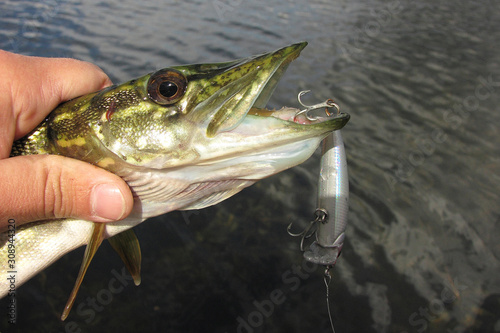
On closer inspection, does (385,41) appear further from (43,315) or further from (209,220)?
(43,315)

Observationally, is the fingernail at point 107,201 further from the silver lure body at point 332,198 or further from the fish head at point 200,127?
the silver lure body at point 332,198

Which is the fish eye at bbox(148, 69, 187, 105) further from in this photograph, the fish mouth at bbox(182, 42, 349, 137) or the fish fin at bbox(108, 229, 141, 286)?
the fish fin at bbox(108, 229, 141, 286)

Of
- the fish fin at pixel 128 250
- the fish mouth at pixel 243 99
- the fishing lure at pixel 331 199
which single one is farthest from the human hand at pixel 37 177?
the fishing lure at pixel 331 199

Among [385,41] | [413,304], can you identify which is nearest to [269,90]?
[413,304]

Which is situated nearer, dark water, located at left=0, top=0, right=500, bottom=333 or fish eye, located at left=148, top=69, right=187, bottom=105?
fish eye, located at left=148, top=69, right=187, bottom=105

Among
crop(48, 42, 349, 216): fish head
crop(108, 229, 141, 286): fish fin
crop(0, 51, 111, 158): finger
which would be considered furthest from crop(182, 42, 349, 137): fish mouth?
crop(108, 229, 141, 286): fish fin

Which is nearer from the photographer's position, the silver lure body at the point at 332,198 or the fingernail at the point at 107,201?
the fingernail at the point at 107,201
